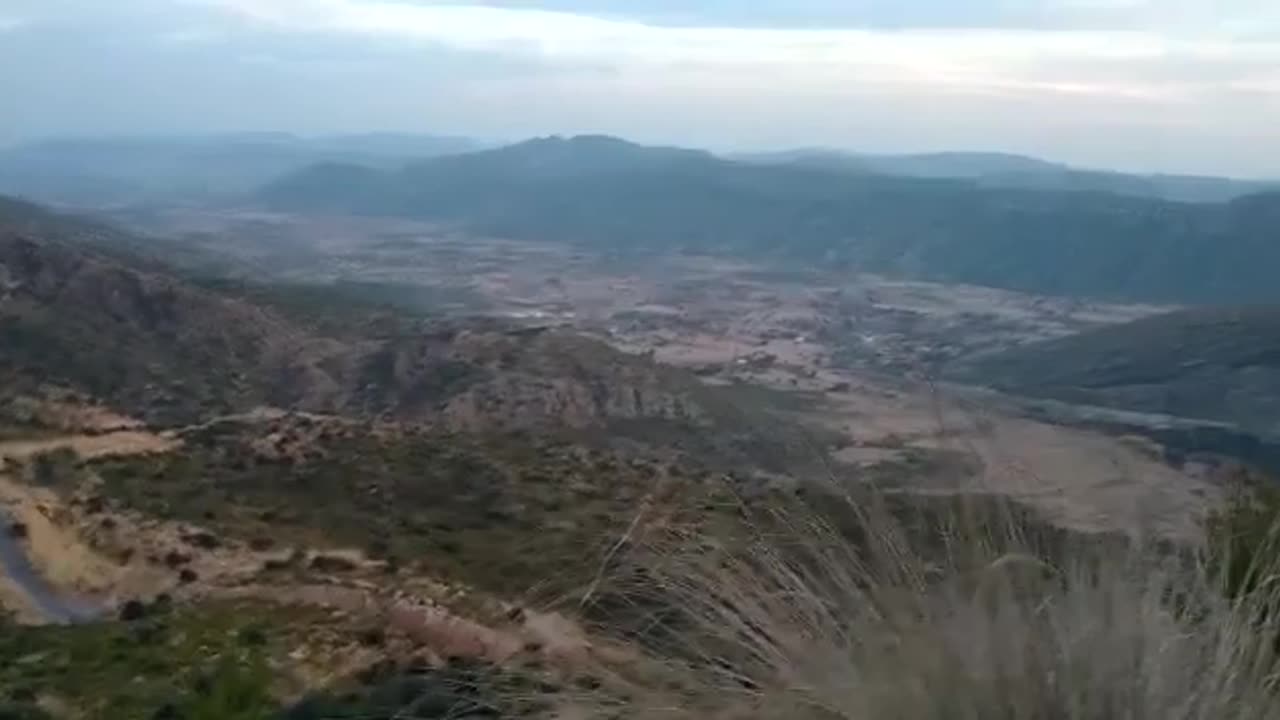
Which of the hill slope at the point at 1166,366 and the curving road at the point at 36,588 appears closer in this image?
the curving road at the point at 36,588

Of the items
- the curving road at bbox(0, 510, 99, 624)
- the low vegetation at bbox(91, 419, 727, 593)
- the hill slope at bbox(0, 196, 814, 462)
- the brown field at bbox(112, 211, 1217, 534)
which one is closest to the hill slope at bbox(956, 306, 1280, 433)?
the brown field at bbox(112, 211, 1217, 534)

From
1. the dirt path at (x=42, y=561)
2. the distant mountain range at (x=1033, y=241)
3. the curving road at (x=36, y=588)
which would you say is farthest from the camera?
the distant mountain range at (x=1033, y=241)

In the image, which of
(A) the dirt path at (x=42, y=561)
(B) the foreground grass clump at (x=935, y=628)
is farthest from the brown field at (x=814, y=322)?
(A) the dirt path at (x=42, y=561)

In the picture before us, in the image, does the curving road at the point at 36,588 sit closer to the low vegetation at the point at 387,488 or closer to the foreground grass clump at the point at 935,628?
the low vegetation at the point at 387,488

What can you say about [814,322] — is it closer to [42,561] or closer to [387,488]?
[387,488]

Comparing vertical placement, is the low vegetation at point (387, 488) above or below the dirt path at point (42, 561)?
above

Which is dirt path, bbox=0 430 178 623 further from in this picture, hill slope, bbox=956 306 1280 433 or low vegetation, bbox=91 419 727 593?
hill slope, bbox=956 306 1280 433

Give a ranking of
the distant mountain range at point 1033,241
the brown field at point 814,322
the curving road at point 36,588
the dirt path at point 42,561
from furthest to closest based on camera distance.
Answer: the distant mountain range at point 1033,241 → the dirt path at point 42,561 → the curving road at point 36,588 → the brown field at point 814,322
